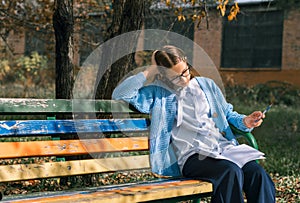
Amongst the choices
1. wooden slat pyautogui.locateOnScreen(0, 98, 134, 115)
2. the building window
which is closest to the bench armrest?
wooden slat pyautogui.locateOnScreen(0, 98, 134, 115)

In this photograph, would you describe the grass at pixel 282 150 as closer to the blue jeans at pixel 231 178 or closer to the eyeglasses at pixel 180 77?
the blue jeans at pixel 231 178

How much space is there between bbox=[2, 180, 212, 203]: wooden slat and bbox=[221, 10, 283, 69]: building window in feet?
58.6

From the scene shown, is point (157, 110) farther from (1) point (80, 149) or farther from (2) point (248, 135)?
(2) point (248, 135)

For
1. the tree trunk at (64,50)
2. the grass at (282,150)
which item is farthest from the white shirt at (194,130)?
the grass at (282,150)

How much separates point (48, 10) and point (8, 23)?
72cm

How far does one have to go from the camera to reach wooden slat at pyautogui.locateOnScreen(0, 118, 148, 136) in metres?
3.30

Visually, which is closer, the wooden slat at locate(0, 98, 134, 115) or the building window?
the wooden slat at locate(0, 98, 134, 115)

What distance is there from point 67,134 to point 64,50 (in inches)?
67.6

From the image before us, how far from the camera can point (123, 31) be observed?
17.1ft

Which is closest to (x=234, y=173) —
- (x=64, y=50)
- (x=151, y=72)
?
(x=151, y=72)

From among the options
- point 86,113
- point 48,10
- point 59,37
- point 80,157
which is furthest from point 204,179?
point 48,10

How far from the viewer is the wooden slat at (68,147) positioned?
10.7 ft

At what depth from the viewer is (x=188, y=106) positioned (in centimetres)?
393

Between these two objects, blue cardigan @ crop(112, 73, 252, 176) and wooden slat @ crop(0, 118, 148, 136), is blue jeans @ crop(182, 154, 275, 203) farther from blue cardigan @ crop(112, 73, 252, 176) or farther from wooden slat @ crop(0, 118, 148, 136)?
wooden slat @ crop(0, 118, 148, 136)
